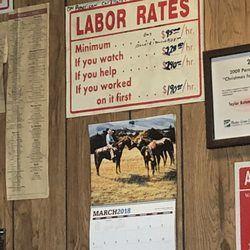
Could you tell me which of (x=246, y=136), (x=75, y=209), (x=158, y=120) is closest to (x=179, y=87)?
(x=158, y=120)

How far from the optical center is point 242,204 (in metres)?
1.91

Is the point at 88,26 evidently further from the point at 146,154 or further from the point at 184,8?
the point at 146,154

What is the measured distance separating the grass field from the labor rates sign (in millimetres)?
160

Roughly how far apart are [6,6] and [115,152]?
63cm

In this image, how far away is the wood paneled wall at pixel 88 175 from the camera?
6.41ft

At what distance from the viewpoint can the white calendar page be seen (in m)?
2.01

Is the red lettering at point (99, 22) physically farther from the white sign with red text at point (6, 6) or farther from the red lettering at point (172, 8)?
the white sign with red text at point (6, 6)

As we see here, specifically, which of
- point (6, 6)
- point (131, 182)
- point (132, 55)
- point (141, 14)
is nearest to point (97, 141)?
point (131, 182)

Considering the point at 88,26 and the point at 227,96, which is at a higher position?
the point at 88,26

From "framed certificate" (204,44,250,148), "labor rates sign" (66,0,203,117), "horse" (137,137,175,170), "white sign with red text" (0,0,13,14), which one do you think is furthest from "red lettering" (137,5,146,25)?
"white sign with red text" (0,0,13,14)

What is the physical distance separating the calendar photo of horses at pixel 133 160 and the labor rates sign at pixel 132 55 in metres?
0.06

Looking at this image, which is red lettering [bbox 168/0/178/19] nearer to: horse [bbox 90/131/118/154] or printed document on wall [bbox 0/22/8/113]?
horse [bbox 90/131/118/154]

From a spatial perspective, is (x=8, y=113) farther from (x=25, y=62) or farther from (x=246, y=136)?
(x=246, y=136)

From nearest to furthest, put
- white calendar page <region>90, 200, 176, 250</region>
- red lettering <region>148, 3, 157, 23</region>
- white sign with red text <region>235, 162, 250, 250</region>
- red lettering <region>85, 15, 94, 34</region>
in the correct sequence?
1. white sign with red text <region>235, 162, 250, 250</region>
2. white calendar page <region>90, 200, 176, 250</region>
3. red lettering <region>148, 3, 157, 23</region>
4. red lettering <region>85, 15, 94, 34</region>
